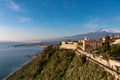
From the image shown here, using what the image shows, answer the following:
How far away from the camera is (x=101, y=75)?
72.0ft

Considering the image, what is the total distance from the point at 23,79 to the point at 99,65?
25703 millimetres

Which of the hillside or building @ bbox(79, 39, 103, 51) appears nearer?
the hillside

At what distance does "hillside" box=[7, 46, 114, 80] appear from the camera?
2456 cm

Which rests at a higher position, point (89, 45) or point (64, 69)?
point (89, 45)

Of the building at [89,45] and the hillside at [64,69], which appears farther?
the building at [89,45]

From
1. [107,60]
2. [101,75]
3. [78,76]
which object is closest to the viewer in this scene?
[101,75]

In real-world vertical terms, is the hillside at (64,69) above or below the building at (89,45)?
below

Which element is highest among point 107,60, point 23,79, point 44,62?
point 107,60

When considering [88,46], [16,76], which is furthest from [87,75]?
[16,76]

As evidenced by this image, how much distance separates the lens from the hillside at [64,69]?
80.6 feet

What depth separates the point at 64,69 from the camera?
37594 millimetres

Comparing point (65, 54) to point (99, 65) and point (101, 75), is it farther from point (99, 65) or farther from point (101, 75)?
point (101, 75)

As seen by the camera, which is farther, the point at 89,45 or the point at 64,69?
the point at 89,45

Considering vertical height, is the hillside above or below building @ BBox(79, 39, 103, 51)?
below
